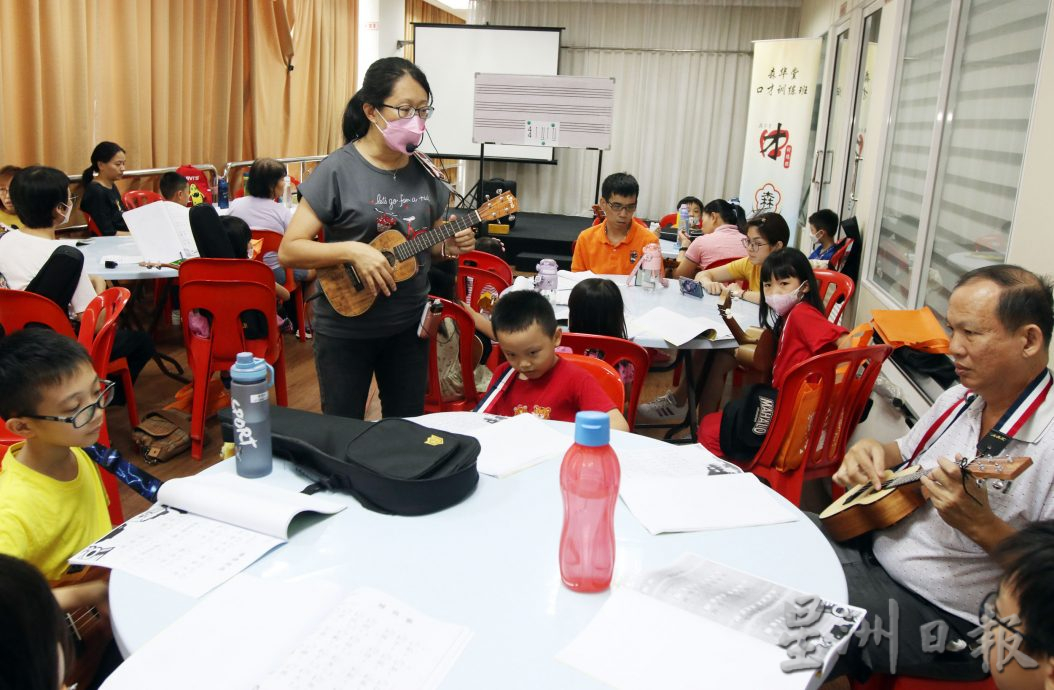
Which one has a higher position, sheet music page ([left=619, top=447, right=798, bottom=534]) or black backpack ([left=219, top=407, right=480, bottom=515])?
black backpack ([left=219, top=407, right=480, bottom=515])

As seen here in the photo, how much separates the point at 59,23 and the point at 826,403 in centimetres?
496

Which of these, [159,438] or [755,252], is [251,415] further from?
[755,252]

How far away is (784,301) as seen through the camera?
2781mm

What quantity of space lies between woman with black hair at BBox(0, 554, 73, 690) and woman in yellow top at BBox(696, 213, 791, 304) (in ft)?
10.2

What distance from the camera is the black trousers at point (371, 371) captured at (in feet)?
7.02

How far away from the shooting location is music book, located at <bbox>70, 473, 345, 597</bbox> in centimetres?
116

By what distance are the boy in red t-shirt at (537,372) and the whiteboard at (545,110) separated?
428cm

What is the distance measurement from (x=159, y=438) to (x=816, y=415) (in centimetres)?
258

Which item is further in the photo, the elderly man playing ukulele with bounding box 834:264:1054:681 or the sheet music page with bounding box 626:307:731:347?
the sheet music page with bounding box 626:307:731:347

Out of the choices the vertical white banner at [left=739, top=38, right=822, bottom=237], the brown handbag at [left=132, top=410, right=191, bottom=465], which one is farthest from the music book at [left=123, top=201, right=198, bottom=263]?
the vertical white banner at [left=739, top=38, right=822, bottom=237]

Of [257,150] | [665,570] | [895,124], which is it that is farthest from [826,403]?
[257,150]

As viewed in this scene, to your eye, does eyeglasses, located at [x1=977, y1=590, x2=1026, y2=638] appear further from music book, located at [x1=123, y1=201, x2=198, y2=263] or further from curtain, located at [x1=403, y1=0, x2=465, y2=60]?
curtain, located at [x1=403, y1=0, x2=465, y2=60]

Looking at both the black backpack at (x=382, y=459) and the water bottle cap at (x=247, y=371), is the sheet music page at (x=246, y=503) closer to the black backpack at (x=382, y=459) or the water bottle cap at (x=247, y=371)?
the black backpack at (x=382, y=459)

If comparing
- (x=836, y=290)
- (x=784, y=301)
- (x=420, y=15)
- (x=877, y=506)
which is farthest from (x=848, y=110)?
(x=420, y=15)
